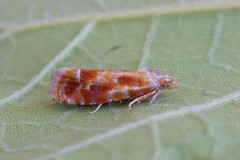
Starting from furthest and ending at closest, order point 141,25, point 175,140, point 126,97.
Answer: point 141,25, point 126,97, point 175,140

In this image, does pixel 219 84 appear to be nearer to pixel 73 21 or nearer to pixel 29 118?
pixel 29 118

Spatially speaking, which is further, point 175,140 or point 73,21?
point 73,21

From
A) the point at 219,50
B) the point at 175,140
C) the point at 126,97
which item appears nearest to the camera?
the point at 175,140

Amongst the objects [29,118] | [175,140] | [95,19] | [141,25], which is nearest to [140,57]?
[141,25]

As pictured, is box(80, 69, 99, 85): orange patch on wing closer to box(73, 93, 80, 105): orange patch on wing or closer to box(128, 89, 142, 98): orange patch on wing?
box(73, 93, 80, 105): orange patch on wing

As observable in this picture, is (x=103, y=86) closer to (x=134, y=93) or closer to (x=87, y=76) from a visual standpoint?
(x=87, y=76)

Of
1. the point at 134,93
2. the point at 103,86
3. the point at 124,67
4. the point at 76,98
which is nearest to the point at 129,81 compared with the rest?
the point at 134,93
